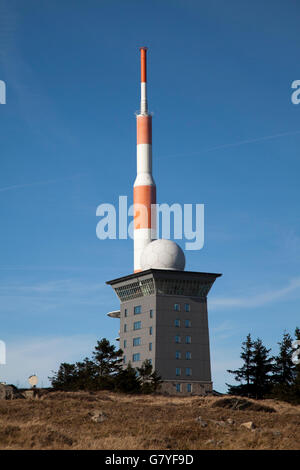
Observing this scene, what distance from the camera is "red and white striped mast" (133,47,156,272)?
353 feet

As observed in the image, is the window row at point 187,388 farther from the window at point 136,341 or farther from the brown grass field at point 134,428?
the brown grass field at point 134,428

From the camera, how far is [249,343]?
85375 millimetres

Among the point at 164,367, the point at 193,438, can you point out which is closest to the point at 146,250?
the point at 164,367

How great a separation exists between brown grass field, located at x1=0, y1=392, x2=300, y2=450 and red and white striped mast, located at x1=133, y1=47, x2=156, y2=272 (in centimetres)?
6002

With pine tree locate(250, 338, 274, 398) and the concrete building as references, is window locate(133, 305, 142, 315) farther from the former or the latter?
pine tree locate(250, 338, 274, 398)

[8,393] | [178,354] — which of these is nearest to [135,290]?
[178,354]

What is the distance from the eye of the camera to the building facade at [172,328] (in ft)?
319

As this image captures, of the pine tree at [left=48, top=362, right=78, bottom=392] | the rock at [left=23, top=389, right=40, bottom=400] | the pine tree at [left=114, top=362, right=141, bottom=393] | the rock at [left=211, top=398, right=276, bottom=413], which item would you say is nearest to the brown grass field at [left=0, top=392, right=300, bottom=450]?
the rock at [left=23, top=389, right=40, bottom=400]

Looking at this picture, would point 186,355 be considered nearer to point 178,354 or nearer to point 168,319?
point 178,354

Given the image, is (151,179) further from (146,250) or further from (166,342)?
(166,342)

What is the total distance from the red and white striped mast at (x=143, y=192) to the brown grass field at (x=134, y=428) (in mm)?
60021
